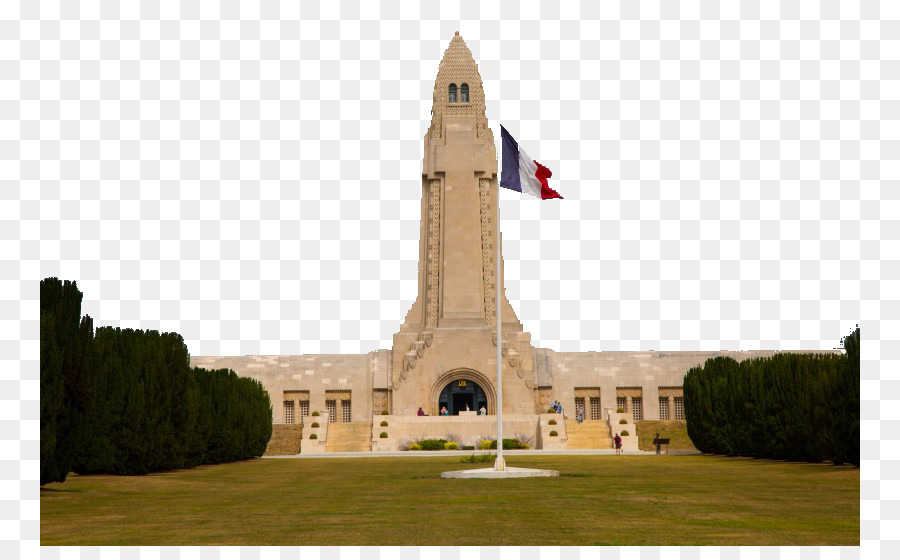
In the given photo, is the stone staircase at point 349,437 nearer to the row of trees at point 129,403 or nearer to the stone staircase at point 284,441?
the stone staircase at point 284,441

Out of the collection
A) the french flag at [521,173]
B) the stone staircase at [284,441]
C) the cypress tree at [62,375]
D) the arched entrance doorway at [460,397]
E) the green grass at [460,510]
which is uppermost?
the french flag at [521,173]

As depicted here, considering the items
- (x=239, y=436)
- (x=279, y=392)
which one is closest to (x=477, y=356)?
(x=279, y=392)

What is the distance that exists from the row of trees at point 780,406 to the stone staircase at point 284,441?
20.0 metres

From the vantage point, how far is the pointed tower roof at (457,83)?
70.9 meters

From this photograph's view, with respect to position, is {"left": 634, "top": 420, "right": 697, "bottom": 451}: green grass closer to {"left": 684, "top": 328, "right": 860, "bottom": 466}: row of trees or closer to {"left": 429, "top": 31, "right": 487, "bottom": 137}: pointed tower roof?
{"left": 684, "top": 328, "right": 860, "bottom": 466}: row of trees

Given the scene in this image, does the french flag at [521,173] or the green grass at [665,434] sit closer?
the french flag at [521,173]

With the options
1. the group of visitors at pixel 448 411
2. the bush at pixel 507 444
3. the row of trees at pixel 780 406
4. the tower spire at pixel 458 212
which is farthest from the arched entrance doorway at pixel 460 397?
the row of trees at pixel 780 406

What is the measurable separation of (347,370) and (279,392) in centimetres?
417

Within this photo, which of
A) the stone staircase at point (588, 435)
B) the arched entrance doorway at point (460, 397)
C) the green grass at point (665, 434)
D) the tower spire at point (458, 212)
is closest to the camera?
the green grass at point (665, 434)

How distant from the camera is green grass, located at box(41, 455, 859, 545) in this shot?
44.8ft

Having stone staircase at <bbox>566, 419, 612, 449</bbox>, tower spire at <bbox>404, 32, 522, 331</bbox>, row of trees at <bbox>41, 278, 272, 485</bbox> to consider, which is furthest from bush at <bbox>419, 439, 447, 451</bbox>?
tower spire at <bbox>404, 32, 522, 331</bbox>

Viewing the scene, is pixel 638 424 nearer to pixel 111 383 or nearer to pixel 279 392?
pixel 279 392

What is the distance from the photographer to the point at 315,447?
5638 cm

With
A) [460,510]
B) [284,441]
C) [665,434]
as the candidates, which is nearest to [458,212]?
[284,441]
